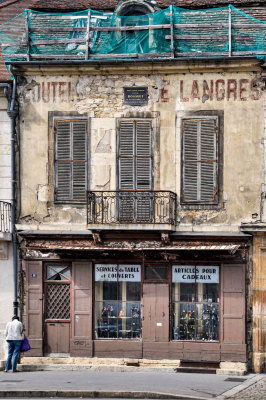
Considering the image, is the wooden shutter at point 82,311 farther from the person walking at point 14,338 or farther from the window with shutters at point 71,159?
the window with shutters at point 71,159

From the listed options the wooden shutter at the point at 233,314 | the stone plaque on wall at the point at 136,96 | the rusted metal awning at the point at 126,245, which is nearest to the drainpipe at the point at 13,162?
the rusted metal awning at the point at 126,245

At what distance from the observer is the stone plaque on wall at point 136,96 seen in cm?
2191

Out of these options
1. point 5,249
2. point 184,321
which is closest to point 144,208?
point 184,321

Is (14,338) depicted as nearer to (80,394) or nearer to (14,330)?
(14,330)

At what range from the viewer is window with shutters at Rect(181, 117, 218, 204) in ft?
70.9

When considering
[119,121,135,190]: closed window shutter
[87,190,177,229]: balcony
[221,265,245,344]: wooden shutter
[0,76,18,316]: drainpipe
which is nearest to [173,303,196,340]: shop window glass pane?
[221,265,245,344]: wooden shutter

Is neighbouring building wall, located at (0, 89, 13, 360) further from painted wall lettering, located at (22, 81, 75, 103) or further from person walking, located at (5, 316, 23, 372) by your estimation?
person walking, located at (5, 316, 23, 372)

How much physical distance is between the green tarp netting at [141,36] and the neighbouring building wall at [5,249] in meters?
1.61

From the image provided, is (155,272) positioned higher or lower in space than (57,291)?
higher

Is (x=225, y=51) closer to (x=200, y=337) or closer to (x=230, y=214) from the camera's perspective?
(x=230, y=214)

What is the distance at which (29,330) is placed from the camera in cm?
2225

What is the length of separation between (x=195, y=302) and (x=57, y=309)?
3.46 m

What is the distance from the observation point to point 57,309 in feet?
73.1

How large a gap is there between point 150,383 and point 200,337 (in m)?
2.90
